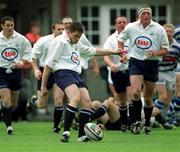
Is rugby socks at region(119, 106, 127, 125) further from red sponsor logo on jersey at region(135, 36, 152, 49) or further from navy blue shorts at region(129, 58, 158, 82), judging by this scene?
red sponsor logo on jersey at region(135, 36, 152, 49)

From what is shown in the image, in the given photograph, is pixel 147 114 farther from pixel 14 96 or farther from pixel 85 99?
pixel 85 99

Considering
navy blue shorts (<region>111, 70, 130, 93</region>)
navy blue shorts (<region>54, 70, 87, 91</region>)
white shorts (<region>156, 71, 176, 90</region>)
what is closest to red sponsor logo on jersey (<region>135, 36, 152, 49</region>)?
navy blue shorts (<region>111, 70, 130, 93</region>)

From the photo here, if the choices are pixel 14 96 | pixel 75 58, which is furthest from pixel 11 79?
pixel 75 58

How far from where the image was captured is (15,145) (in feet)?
61.7

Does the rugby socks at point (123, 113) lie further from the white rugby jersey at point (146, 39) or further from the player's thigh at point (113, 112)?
the white rugby jersey at point (146, 39)

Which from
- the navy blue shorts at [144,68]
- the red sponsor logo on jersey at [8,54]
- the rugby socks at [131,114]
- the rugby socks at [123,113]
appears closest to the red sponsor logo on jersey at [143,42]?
the navy blue shorts at [144,68]

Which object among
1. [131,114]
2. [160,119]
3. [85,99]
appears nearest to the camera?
[85,99]

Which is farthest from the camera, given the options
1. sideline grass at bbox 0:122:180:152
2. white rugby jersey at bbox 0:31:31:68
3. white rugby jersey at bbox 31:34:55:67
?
white rugby jersey at bbox 31:34:55:67

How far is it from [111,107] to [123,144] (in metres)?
3.47

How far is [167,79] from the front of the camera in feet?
79.7

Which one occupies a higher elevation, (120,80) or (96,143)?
(120,80)

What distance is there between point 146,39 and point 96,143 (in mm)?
3209

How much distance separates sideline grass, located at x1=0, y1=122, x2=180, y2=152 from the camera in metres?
17.9

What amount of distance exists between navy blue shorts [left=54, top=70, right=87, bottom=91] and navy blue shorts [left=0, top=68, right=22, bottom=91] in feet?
9.46
